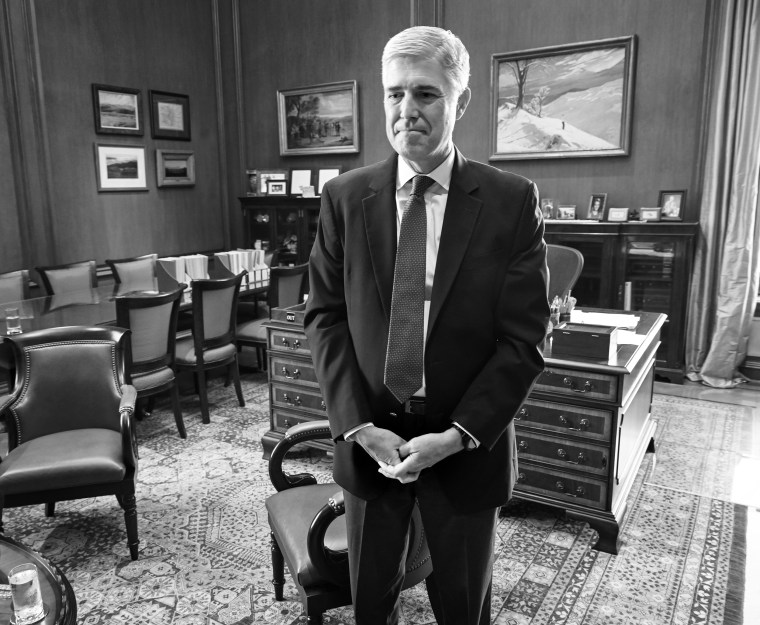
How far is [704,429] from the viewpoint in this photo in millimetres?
4215

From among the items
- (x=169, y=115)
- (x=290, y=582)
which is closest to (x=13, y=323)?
(x=290, y=582)

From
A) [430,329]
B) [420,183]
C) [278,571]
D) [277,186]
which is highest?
[277,186]

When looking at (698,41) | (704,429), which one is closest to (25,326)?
(704,429)

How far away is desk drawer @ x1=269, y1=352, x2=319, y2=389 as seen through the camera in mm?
3525

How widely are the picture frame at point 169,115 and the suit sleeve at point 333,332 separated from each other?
19.0 ft

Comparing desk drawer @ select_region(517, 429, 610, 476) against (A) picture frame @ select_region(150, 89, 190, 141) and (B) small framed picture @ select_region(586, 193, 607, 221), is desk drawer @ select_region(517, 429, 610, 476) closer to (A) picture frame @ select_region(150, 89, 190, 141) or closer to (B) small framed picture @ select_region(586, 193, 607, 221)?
(B) small framed picture @ select_region(586, 193, 607, 221)

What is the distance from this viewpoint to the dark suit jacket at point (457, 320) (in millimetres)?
1406

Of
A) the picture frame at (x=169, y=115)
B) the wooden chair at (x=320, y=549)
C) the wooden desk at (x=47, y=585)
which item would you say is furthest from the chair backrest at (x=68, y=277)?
the wooden chair at (x=320, y=549)

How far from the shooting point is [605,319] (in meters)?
3.37

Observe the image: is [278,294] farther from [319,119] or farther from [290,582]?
[319,119]

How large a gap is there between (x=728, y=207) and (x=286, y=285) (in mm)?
3507

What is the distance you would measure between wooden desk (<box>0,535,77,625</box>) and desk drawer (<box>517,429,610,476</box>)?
6.29 feet

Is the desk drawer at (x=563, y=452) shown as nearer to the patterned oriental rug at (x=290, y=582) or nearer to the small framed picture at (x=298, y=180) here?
the patterned oriental rug at (x=290, y=582)

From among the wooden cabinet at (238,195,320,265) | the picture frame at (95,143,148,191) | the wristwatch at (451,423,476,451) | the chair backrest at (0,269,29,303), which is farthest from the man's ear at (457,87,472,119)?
the picture frame at (95,143,148,191)
